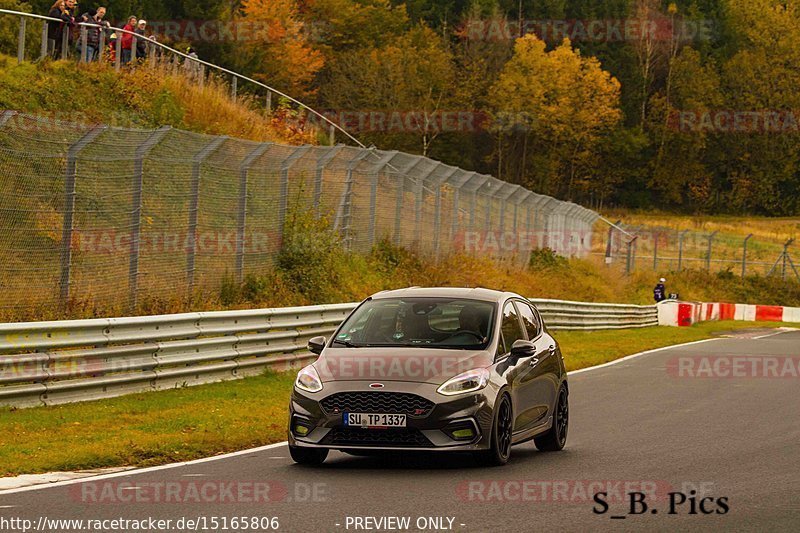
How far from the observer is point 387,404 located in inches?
434

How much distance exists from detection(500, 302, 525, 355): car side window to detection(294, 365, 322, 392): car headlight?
1708 mm

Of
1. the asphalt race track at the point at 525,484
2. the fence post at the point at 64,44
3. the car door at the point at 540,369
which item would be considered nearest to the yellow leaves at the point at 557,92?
the fence post at the point at 64,44

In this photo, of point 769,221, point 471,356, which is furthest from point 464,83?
point 471,356

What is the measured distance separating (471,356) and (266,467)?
1.88 m

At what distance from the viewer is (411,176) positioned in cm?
3080

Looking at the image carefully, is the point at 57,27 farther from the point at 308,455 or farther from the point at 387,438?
the point at 387,438

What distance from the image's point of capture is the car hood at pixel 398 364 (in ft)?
36.9

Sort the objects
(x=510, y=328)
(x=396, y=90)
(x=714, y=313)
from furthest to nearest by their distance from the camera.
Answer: (x=396, y=90)
(x=714, y=313)
(x=510, y=328)

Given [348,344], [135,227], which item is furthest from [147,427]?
[135,227]

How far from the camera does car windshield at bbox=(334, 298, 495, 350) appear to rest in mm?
12039

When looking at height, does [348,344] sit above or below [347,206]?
above

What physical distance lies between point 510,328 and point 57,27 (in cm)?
2036

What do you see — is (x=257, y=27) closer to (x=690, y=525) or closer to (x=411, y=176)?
(x=411, y=176)

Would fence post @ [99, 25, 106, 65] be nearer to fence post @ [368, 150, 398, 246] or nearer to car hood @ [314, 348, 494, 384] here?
fence post @ [368, 150, 398, 246]
